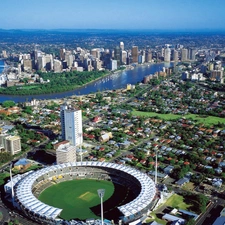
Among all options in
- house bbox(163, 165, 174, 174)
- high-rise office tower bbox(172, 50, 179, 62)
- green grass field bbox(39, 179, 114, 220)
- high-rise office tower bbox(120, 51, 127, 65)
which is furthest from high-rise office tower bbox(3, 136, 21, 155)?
high-rise office tower bbox(172, 50, 179, 62)

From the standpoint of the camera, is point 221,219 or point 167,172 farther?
point 167,172

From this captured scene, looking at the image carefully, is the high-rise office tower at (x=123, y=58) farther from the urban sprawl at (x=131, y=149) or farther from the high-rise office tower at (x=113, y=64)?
the urban sprawl at (x=131, y=149)

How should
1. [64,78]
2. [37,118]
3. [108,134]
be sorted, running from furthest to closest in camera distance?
[64,78] < [37,118] < [108,134]

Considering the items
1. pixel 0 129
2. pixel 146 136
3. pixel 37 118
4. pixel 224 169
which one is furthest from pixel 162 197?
pixel 37 118

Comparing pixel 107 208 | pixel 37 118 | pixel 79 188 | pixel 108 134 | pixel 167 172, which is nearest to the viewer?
pixel 107 208

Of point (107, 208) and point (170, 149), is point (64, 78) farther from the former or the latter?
point (107, 208)

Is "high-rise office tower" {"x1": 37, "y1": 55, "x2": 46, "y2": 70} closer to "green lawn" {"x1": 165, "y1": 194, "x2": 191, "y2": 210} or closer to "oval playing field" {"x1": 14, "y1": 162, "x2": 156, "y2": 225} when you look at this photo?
"oval playing field" {"x1": 14, "y1": 162, "x2": 156, "y2": 225}

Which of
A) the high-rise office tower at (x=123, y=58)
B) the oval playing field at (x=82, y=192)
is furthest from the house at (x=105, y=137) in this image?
the high-rise office tower at (x=123, y=58)
